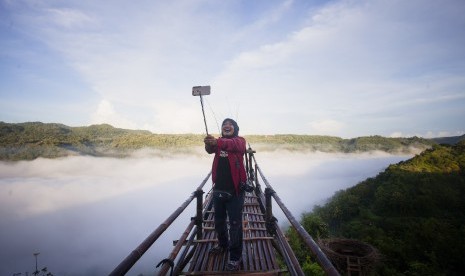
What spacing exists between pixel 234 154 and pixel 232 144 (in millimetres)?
217

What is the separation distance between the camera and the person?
3.82 meters

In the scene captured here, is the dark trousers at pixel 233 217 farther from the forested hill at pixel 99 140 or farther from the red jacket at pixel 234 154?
the forested hill at pixel 99 140

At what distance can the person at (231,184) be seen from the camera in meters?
3.82

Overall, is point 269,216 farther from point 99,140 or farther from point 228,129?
point 99,140

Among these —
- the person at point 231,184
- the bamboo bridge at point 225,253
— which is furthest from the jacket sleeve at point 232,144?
the bamboo bridge at point 225,253

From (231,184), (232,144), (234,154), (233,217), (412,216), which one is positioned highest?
(232,144)

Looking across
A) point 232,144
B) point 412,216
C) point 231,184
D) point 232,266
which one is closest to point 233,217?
point 231,184

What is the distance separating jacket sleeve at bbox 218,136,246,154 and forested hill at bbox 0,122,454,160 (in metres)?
139

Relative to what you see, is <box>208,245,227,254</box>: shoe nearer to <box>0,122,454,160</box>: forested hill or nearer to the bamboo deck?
the bamboo deck

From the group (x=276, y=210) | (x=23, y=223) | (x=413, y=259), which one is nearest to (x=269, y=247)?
(x=413, y=259)

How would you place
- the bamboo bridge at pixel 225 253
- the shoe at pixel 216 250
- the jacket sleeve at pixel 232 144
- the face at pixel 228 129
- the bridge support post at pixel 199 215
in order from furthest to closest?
the bridge support post at pixel 199 215, the shoe at pixel 216 250, the face at pixel 228 129, the jacket sleeve at pixel 232 144, the bamboo bridge at pixel 225 253

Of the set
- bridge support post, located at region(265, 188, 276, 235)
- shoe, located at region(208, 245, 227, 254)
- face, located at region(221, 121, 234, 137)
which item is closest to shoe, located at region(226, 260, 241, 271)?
shoe, located at region(208, 245, 227, 254)

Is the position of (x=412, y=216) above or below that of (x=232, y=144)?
below

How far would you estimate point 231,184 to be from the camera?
389cm
